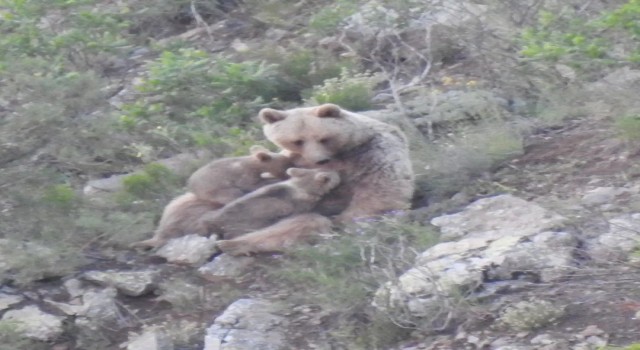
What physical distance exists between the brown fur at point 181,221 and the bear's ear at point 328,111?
1.13 m

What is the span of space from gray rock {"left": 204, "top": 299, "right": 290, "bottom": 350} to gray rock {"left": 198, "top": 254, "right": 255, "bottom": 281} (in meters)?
0.60

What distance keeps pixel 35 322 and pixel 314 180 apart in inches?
88.9

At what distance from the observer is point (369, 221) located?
8070 mm

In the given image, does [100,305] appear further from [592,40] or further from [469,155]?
[592,40]

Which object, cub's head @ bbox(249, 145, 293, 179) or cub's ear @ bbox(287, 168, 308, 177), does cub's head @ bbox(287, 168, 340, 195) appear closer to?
cub's ear @ bbox(287, 168, 308, 177)

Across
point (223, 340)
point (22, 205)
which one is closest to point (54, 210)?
point (22, 205)

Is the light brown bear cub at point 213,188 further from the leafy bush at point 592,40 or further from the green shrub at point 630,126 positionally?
the green shrub at point 630,126

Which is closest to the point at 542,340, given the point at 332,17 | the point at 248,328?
the point at 248,328

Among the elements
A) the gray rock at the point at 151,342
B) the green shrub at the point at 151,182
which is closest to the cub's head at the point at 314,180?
the green shrub at the point at 151,182

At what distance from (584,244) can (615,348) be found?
1449 millimetres

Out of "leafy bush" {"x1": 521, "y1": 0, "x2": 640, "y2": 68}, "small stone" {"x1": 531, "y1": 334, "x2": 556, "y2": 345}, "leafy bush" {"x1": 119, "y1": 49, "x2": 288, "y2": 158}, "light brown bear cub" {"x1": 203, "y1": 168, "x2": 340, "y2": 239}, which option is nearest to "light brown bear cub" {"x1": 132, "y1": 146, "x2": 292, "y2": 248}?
"light brown bear cub" {"x1": 203, "y1": 168, "x2": 340, "y2": 239}

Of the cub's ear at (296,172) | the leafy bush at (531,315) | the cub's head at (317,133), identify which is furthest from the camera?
the cub's head at (317,133)

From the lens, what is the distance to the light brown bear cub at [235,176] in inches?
344

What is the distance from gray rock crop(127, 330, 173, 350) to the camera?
7086 mm
